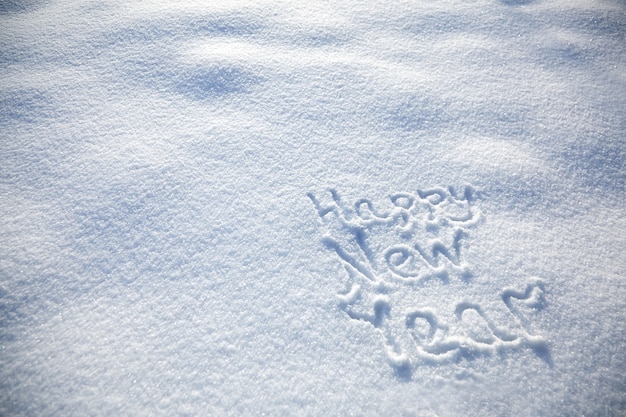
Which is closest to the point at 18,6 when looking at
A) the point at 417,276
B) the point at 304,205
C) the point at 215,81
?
the point at 215,81

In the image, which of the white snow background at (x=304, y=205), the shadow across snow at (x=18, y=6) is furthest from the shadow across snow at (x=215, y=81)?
the shadow across snow at (x=18, y=6)

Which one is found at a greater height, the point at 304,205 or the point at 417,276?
the point at 304,205

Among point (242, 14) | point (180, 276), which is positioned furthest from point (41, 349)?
point (242, 14)

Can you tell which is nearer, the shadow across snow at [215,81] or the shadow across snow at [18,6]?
the shadow across snow at [215,81]

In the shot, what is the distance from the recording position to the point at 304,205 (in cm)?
110

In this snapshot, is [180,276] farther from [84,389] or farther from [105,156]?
[105,156]

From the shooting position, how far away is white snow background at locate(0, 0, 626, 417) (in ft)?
2.74

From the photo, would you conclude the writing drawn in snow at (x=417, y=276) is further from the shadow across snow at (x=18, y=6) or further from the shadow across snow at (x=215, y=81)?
the shadow across snow at (x=18, y=6)

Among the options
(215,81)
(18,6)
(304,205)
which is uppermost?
(18,6)

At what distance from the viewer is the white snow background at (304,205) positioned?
2.74 feet

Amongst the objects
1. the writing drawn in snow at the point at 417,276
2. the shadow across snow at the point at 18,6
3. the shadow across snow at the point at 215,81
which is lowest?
the writing drawn in snow at the point at 417,276

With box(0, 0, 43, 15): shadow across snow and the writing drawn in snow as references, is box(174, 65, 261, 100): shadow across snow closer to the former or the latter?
the writing drawn in snow

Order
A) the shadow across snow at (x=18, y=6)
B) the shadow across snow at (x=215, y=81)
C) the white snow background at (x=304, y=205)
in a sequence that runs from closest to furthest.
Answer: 1. the white snow background at (x=304, y=205)
2. the shadow across snow at (x=215, y=81)
3. the shadow across snow at (x=18, y=6)

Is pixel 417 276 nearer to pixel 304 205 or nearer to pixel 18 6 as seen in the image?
pixel 304 205
